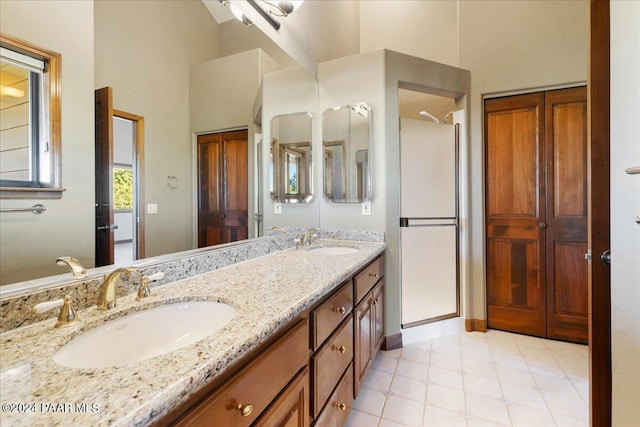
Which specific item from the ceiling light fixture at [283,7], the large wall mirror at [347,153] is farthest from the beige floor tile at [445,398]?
the ceiling light fixture at [283,7]

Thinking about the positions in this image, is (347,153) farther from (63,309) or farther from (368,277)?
(63,309)

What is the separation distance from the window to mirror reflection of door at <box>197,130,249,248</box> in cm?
40

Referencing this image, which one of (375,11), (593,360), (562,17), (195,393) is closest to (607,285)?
(593,360)

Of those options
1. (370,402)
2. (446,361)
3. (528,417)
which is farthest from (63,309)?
(446,361)

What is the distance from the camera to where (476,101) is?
249 centimetres

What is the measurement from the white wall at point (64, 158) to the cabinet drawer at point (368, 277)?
3.71ft

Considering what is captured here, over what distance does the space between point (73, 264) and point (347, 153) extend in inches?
72.4

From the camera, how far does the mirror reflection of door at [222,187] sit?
3.51ft

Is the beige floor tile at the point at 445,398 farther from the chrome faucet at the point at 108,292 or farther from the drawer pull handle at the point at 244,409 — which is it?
the chrome faucet at the point at 108,292

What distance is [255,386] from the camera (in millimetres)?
677

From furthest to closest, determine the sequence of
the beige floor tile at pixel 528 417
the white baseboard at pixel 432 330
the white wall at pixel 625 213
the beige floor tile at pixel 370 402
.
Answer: the white baseboard at pixel 432 330, the beige floor tile at pixel 370 402, the beige floor tile at pixel 528 417, the white wall at pixel 625 213

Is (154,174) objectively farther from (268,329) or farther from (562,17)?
(562,17)

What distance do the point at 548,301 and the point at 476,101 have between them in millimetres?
1800

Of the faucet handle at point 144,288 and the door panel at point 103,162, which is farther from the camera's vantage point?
the faucet handle at point 144,288
